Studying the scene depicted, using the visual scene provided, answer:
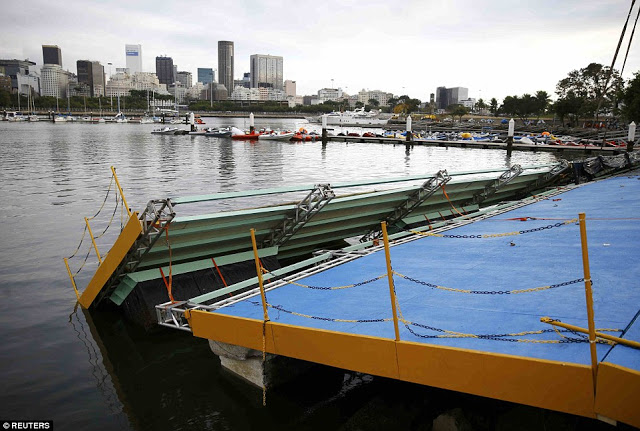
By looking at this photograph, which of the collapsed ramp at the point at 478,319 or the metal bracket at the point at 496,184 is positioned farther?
the metal bracket at the point at 496,184

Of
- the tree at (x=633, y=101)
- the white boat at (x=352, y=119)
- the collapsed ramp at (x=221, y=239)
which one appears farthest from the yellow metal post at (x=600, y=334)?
the white boat at (x=352, y=119)

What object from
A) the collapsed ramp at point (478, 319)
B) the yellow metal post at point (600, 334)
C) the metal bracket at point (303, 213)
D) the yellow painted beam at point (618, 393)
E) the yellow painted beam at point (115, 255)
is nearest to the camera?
the yellow painted beam at point (618, 393)

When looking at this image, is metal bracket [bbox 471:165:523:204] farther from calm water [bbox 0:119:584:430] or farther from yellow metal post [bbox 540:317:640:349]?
yellow metal post [bbox 540:317:640:349]

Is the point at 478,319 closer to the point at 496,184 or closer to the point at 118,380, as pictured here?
the point at 118,380

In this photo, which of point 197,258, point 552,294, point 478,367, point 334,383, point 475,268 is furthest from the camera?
point 197,258

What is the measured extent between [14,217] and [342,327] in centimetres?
1818


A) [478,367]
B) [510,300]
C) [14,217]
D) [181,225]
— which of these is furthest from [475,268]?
[14,217]

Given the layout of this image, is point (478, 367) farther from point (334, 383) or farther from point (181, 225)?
point (181, 225)

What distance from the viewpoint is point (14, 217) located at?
19.5m

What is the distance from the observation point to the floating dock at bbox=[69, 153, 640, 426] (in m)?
4.70

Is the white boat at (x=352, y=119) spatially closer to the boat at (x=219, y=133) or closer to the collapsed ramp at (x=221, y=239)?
the boat at (x=219, y=133)
